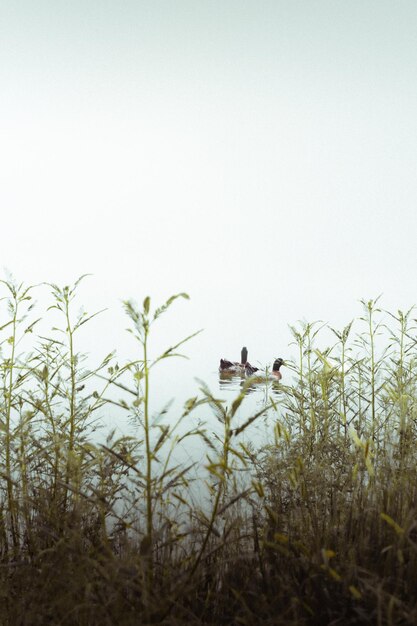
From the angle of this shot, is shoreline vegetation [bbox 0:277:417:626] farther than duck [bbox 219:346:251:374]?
No

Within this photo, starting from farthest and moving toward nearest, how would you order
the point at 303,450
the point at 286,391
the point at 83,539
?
the point at 286,391 → the point at 303,450 → the point at 83,539

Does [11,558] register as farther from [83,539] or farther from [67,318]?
[67,318]

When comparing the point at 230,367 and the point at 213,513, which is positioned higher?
the point at 230,367

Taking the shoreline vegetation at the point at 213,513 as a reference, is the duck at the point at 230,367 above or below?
above

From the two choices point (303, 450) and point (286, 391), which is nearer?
point (303, 450)

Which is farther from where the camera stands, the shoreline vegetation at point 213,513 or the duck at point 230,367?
the duck at point 230,367

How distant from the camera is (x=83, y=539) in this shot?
236cm

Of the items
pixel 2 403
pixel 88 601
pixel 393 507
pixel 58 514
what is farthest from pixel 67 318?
pixel 393 507

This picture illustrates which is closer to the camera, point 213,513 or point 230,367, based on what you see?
point 213,513

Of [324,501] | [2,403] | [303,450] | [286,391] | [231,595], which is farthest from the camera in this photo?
[286,391]

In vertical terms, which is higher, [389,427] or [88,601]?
[389,427]

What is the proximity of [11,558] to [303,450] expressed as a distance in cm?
144

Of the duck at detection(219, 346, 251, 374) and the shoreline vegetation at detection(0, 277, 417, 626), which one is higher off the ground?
the duck at detection(219, 346, 251, 374)

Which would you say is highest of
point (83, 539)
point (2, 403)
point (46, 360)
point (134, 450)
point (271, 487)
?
point (46, 360)
